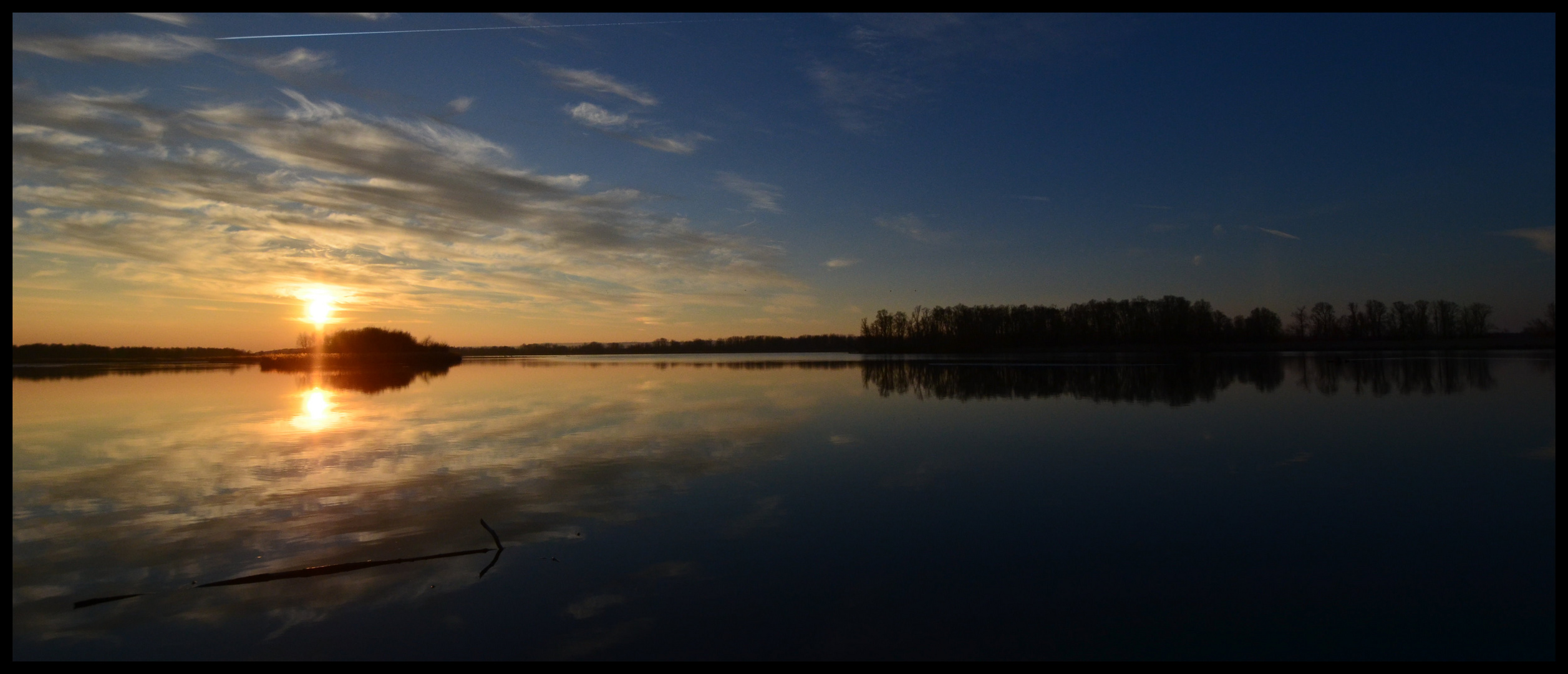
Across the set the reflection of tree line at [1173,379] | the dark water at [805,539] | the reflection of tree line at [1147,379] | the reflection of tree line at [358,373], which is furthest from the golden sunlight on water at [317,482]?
the reflection of tree line at [358,373]

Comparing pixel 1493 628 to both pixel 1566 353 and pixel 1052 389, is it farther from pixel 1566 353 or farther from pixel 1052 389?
pixel 1052 389

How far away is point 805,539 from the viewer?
7.69m

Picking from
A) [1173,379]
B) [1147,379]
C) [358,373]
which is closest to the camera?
[1173,379]

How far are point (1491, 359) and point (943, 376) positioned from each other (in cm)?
4026

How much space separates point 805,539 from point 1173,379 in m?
29.6

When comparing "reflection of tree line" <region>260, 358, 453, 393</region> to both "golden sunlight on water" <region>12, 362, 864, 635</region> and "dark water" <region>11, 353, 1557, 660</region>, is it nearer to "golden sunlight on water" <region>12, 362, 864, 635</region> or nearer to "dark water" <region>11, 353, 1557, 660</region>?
"golden sunlight on water" <region>12, 362, 864, 635</region>

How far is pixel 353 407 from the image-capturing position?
2331 cm

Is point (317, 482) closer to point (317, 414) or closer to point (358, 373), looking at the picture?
point (317, 414)

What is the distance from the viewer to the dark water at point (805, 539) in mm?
5387

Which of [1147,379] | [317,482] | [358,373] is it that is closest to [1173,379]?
[1147,379]

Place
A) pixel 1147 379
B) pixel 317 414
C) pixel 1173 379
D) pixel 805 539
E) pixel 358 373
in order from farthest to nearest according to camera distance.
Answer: pixel 358 373
pixel 1147 379
pixel 1173 379
pixel 317 414
pixel 805 539

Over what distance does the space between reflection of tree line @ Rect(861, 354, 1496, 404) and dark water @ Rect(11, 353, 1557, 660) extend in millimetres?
7192

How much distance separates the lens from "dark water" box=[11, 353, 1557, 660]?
5387mm

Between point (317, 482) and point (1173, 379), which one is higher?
point (1173, 379)
